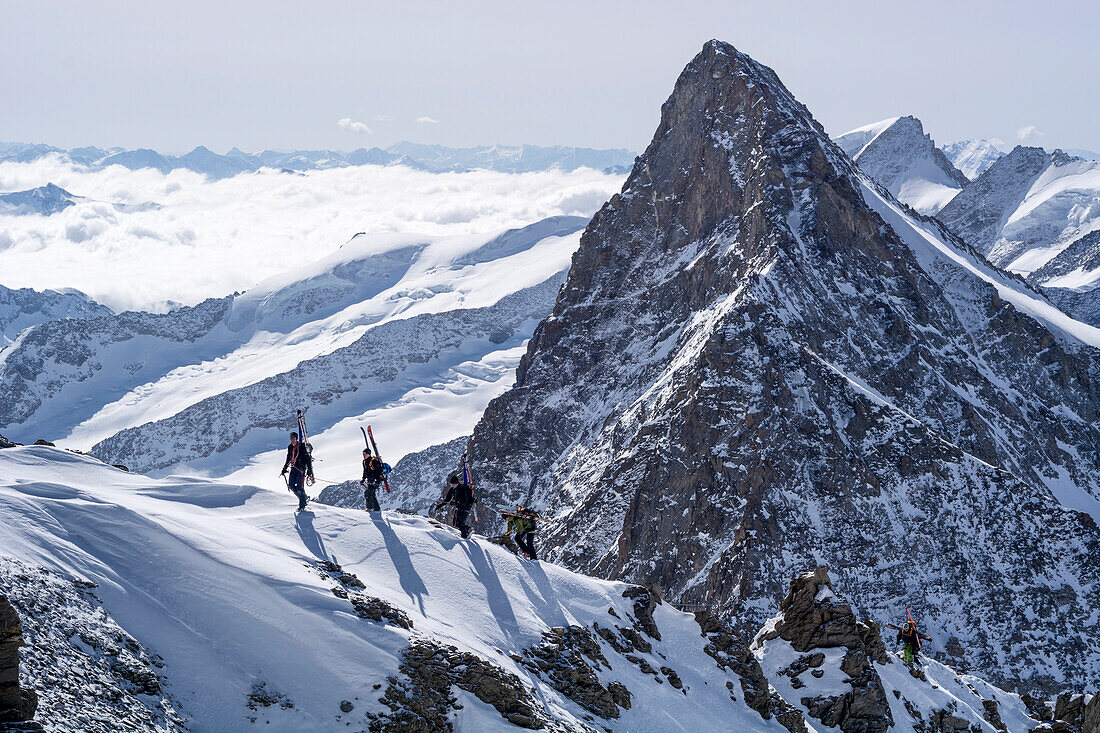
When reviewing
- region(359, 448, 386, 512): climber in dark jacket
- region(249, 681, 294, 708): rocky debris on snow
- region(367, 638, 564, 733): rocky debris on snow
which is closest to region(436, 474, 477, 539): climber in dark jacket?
region(359, 448, 386, 512): climber in dark jacket

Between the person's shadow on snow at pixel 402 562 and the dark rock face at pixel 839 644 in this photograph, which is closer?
the person's shadow on snow at pixel 402 562

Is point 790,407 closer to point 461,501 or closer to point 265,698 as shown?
point 461,501

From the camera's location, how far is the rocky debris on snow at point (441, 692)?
87.3 ft

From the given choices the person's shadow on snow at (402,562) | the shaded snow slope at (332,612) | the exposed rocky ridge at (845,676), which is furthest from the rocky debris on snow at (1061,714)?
the person's shadow on snow at (402,562)

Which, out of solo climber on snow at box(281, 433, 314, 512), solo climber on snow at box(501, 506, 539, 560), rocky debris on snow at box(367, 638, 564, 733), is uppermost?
solo climber on snow at box(281, 433, 314, 512)

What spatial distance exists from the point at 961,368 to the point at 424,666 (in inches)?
3736

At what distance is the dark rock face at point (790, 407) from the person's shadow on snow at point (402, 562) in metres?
45.4

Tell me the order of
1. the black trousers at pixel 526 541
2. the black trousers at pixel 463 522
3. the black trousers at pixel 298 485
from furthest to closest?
the black trousers at pixel 526 541, the black trousers at pixel 463 522, the black trousers at pixel 298 485

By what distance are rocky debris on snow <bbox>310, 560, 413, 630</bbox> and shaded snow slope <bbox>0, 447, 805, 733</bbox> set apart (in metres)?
0.06

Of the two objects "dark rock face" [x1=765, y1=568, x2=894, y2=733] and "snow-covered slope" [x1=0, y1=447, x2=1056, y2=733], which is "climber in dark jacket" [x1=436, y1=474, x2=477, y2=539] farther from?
"dark rock face" [x1=765, y1=568, x2=894, y2=733]

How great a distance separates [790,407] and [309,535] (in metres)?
62.1

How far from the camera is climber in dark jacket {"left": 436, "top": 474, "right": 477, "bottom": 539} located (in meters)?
38.9

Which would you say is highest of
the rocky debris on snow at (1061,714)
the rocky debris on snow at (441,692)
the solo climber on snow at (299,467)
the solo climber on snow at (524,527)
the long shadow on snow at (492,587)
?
the solo climber on snow at (299,467)

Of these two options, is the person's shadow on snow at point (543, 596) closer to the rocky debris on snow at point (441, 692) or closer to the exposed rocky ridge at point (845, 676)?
the rocky debris on snow at point (441, 692)
